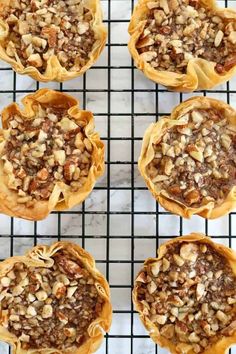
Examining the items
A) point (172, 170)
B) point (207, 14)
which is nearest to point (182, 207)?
point (172, 170)

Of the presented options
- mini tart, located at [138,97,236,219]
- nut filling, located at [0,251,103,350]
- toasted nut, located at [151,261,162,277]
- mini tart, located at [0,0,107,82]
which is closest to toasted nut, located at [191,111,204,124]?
mini tart, located at [138,97,236,219]

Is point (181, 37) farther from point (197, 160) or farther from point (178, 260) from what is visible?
point (178, 260)

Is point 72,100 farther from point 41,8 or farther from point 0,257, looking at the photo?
point 0,257

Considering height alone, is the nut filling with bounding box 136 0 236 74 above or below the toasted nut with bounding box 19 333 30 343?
above

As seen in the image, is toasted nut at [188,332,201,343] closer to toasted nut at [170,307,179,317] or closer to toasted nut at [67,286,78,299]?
toasted nut at [170,307,179,317]

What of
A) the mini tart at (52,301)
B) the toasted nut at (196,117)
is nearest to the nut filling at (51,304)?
the mini tart at (52,301)

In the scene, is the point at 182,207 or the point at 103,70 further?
the point at 103,70

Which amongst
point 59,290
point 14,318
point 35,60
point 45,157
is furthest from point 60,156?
point 14,318

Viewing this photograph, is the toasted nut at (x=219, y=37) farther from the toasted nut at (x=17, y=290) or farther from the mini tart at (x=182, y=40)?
the toasted nut at (x=17, y=290)
